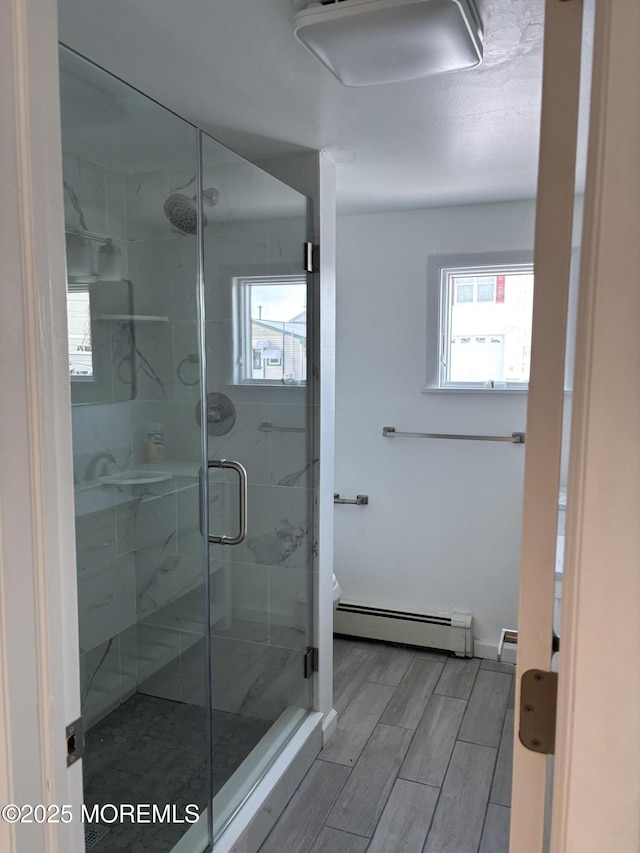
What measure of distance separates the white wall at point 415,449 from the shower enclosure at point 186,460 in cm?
100

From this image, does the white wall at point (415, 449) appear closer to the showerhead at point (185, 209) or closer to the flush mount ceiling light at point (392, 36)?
the showerhead at point (185, 209)

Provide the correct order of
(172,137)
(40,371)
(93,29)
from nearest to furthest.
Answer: (40,371) < (93,29) < (172,137)

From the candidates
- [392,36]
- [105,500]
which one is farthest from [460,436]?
[392,36]

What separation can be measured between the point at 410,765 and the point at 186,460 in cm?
139

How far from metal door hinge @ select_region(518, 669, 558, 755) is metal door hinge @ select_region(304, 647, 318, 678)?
1785 millimetres

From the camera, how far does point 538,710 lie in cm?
78

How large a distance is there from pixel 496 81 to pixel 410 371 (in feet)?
5.73

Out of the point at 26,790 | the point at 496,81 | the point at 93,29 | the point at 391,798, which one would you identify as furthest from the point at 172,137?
the point at 391,798

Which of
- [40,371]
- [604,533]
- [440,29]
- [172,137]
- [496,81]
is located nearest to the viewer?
[604,533]

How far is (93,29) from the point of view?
141cm

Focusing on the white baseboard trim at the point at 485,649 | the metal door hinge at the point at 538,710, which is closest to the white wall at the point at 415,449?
the white baseboard trim at the point at 485,649

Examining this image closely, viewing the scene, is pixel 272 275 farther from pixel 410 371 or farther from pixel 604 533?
pixel 604 533

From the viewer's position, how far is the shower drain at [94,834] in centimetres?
179

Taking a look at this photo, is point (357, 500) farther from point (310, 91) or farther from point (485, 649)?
point (310, 91)
